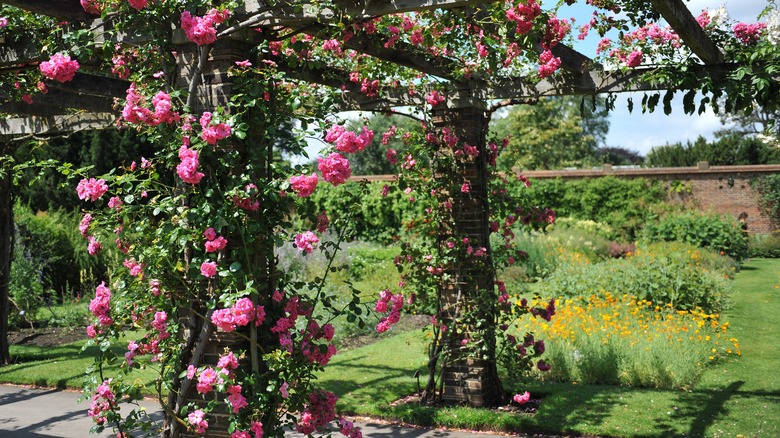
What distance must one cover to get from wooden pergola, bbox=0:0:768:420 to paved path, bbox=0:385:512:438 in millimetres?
820

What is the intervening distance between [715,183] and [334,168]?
21702 mm

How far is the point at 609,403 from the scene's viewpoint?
6305mm

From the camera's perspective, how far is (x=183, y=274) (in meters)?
3.94

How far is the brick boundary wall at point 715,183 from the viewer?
2205cm

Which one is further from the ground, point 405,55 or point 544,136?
point 544,136

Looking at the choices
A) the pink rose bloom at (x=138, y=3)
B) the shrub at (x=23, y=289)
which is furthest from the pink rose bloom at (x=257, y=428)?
the shrub at (x=23, y=289)

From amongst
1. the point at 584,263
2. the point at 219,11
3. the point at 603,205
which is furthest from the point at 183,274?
the point at 603,205

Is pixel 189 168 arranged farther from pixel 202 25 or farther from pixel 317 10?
pixel 317 10

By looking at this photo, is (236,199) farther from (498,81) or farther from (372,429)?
(498,81)

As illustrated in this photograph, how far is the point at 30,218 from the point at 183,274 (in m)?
12.5

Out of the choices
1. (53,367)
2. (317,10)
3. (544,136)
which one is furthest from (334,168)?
(544,136)

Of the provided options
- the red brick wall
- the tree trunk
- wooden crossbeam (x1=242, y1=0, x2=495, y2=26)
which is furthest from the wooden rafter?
the red brick wall

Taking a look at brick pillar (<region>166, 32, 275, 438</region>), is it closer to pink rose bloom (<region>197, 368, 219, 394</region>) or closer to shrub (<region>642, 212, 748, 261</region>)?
pink rose bloom (<region>197, 368, 219, 394</region>)

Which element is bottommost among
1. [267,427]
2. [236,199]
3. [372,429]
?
[372,429]
